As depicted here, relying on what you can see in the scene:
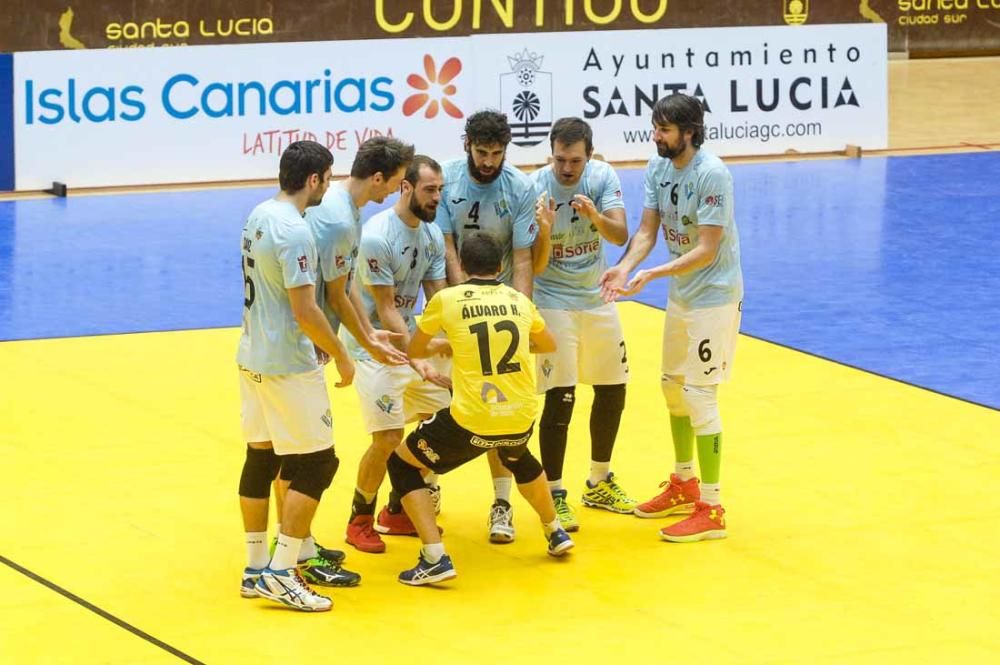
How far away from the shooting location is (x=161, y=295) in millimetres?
15633

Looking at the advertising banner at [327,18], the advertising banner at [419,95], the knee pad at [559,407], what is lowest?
the knee pad at [559,407]

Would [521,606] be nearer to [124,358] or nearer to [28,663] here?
[28,663]

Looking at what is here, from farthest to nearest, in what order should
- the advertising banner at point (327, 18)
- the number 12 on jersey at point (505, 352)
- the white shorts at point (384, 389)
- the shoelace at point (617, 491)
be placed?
the advertising banner at point (327, 18) < the shoelace at point (617, 491) < the white shorts at point (384, 389) < the number 12 on jersey at point (505, 352)

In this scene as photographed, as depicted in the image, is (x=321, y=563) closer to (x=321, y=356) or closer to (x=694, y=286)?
(x=321, y=356)

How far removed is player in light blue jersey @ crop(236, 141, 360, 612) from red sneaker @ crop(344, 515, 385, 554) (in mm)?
781

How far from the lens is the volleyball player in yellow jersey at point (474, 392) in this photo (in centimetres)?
848

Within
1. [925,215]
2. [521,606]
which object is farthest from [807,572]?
[925,215]

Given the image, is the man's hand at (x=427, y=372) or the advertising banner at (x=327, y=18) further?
the advertising banner at (x=327, y=18)

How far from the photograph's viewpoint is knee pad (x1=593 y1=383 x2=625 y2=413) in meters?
9.91

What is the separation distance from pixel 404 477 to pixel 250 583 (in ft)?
3.08

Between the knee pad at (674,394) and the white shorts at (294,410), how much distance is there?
2.31 metres

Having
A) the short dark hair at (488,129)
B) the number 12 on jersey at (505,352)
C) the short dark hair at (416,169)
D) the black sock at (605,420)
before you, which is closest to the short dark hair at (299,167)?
the short dark hair at (416,169)

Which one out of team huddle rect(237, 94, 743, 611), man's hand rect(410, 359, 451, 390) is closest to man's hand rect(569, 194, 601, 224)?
team huddle rect(237, 94, 743, 611)

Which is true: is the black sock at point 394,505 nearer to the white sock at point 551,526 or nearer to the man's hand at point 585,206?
the white sock at point 551,526
